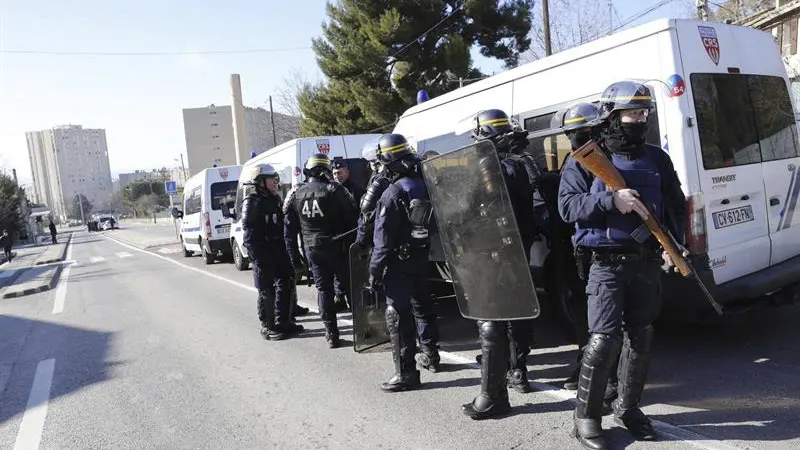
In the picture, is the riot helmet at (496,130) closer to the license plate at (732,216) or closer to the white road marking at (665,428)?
the license plate at (732,216)

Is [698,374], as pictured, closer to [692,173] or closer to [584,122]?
[692,173]

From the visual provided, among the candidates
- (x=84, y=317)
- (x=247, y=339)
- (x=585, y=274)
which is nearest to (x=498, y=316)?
(x=585, y=274)

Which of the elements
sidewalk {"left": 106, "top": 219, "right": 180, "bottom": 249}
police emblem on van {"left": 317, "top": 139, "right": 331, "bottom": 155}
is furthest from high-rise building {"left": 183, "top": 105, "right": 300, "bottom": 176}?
police emblem on van {"left": 317, "top": 139, "right": 331, "bottom": 155}

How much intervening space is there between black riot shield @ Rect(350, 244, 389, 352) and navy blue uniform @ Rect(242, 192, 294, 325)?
56.1 inches

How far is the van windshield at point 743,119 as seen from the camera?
412 cm

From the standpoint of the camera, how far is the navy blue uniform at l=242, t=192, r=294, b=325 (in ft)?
20.4

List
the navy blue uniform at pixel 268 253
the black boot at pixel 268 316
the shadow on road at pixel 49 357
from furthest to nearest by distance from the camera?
the black boot at pixel 268 316 < the navy blue uniform at pixel 268 253 < the shadow on road at pixel 49 357

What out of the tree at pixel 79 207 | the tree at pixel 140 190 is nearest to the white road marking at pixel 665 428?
the tree at pixel 140 190

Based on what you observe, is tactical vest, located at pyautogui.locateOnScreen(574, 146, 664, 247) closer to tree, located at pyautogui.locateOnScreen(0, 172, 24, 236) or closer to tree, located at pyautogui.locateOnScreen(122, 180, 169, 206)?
tree, located at pyautogui.locateOnScreen(0, 172, 24, 236)

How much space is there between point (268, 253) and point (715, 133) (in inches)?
175

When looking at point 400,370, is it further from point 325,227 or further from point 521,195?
point 325,227

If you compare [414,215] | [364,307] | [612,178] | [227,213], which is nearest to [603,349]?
[612,178]

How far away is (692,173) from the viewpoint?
4008 millimetres

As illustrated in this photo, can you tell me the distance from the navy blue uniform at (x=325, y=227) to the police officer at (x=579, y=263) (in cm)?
223
